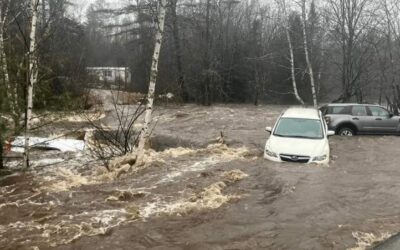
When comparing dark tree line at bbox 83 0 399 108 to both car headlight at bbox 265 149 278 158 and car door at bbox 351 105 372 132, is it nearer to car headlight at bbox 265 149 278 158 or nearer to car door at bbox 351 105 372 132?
car door at bbox 351 105 372 132

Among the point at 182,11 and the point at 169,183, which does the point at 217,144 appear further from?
the point at 182,11

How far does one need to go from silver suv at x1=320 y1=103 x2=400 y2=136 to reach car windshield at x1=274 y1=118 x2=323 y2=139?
5.58 m

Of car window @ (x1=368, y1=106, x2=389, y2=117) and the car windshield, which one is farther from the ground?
car window @ (x1=368, y1=106, x2=389, y2=117)

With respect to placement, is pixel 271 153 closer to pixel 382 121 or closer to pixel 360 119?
pixel 360 119

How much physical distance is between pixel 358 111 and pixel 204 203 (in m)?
11.7

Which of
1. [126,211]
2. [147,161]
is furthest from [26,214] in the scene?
Answer: [147,161]

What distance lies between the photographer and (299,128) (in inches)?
555

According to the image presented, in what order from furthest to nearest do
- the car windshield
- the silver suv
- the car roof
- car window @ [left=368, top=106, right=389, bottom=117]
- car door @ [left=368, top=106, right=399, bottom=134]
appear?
1. car window @ [left=368, top=106, right=389, bottom=117]
2. car door @ [left=368, top=106, right=399, bottom=134]
3. the silver suv
4. the car roof
5. the car windshield

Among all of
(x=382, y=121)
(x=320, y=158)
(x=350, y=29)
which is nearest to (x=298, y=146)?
(x=320, y=158)

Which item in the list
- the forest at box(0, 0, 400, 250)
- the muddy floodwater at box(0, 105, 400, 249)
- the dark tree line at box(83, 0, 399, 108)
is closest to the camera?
the muddy floodwater at box(0, 105, 400, 249)

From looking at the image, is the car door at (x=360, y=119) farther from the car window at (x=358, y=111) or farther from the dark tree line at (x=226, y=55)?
the dark tree line at (x=226, y=55)

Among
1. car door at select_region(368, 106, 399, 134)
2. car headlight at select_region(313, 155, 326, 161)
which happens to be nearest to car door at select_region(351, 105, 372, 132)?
car door at select_region(368, 106, 399, 134)

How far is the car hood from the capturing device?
12828 mm

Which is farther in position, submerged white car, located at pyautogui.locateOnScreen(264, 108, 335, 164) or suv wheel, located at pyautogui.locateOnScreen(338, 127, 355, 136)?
suv wheel, located at pyautogui.locateOnScreen(338, 127, 355, 136)
